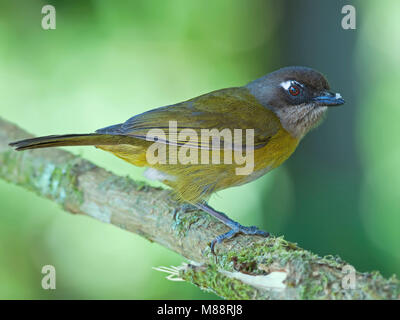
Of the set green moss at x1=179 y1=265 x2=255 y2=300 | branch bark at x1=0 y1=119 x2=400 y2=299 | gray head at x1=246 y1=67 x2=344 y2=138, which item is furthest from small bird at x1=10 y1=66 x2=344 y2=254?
green moss at x1=179 y1=265 x2=255 y2=300

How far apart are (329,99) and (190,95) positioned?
345 cm

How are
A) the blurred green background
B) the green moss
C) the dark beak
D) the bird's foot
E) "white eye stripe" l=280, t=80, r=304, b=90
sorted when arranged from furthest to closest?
the blurred green background, "white eye stripe" l=280, t=80, r=304, b=90, the dark beak, the bird's foot, the green moss

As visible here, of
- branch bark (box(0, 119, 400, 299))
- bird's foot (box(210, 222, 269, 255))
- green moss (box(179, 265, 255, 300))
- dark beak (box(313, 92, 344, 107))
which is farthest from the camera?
dark beak (box(313, 92, 344, 107))

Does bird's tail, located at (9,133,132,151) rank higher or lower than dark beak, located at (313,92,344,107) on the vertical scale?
lower

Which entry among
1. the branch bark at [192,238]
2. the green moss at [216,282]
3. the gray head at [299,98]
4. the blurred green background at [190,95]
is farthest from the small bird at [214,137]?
the blurred green background at [190,95]

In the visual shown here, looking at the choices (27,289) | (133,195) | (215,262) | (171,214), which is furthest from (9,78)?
(215,262)

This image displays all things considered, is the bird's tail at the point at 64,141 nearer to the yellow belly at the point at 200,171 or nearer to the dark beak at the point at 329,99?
the yellow belly at the point at 200,171

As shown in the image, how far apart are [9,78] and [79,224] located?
8.30 feet

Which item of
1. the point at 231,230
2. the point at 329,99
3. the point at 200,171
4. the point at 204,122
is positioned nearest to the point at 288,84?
the point at 329,99

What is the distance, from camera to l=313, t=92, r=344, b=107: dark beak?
3660 millimetres

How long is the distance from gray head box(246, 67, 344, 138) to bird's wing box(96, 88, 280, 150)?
13cm

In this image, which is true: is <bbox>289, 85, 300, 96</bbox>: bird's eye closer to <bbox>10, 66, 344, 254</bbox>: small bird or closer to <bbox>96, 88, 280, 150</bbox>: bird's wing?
<bbox>10, 66, 344, 254</bbox>: small bird

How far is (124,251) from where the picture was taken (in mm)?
5746

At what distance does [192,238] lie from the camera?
3.22m
